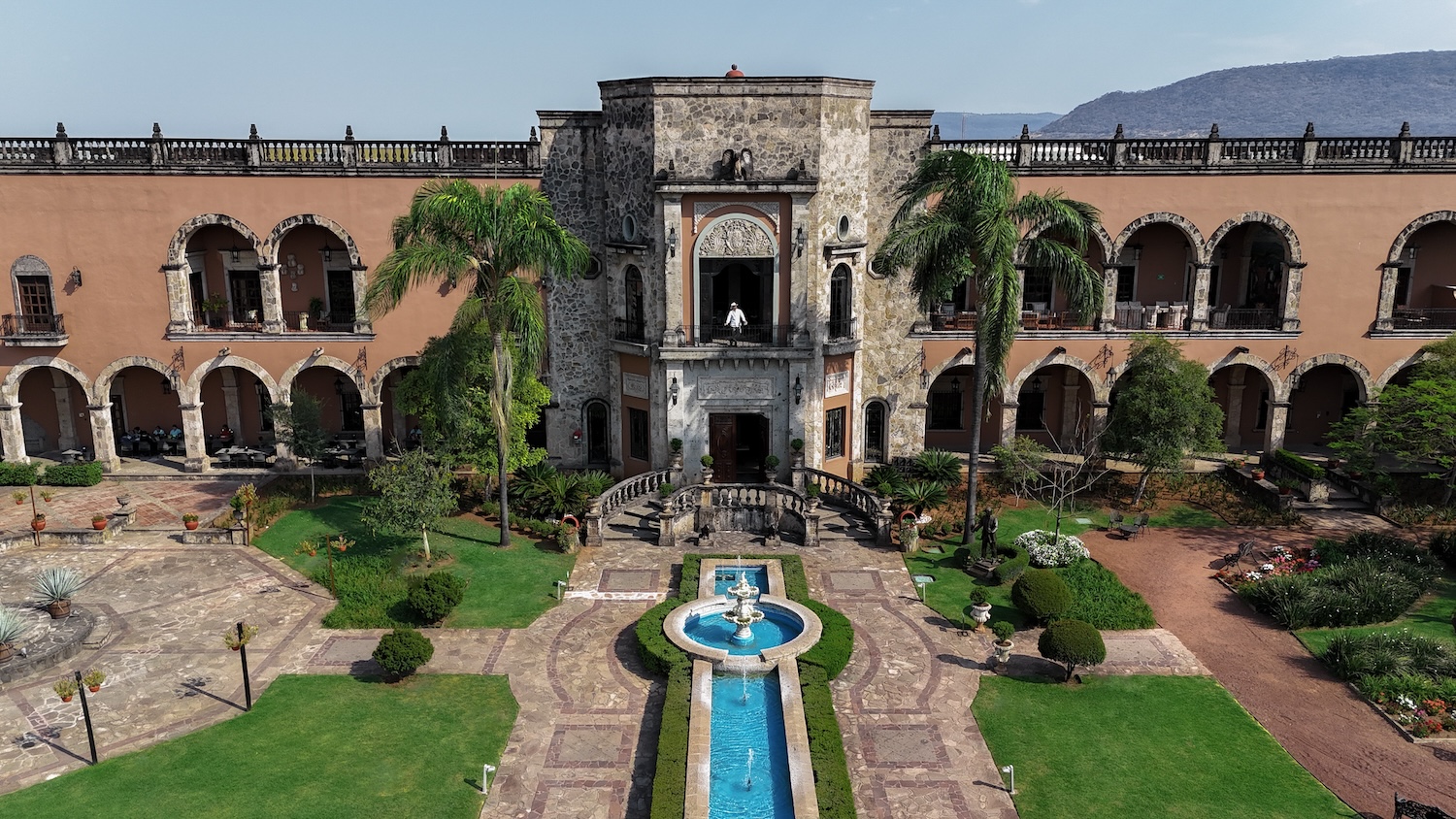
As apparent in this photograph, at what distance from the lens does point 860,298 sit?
33.9 metres

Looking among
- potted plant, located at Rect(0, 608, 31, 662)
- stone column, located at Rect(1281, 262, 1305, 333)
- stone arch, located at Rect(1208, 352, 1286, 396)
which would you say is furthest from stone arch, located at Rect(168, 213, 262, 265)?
stone column, located at Rect(1281, 262, 1305, 333)

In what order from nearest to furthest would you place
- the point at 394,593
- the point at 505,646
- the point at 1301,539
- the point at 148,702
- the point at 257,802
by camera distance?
the point at 257,802 → the point at 148,702 → the point at 505,646 → the point at 394,593 → the point at 1301,539

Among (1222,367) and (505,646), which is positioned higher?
(1222,367)

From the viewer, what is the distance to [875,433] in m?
36.2

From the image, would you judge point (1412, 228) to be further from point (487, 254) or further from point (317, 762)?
point (317, 762)

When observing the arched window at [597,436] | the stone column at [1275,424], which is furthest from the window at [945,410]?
the arched window at [597,436]

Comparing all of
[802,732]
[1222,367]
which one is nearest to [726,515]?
[802,732]

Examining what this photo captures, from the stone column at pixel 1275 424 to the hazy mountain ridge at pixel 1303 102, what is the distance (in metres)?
120

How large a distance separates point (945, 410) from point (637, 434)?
42.1 ft

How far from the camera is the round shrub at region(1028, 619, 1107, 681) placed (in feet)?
68.6

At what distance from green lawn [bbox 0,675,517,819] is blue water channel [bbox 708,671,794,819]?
172 inches

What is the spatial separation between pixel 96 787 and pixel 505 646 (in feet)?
27.9

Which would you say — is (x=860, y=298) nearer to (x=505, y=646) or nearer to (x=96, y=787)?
(x=505, y=646)

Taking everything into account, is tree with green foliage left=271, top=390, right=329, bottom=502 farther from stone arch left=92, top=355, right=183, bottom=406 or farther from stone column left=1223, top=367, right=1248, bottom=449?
stone column left=1223, top=367, right=1248, bottom=449
